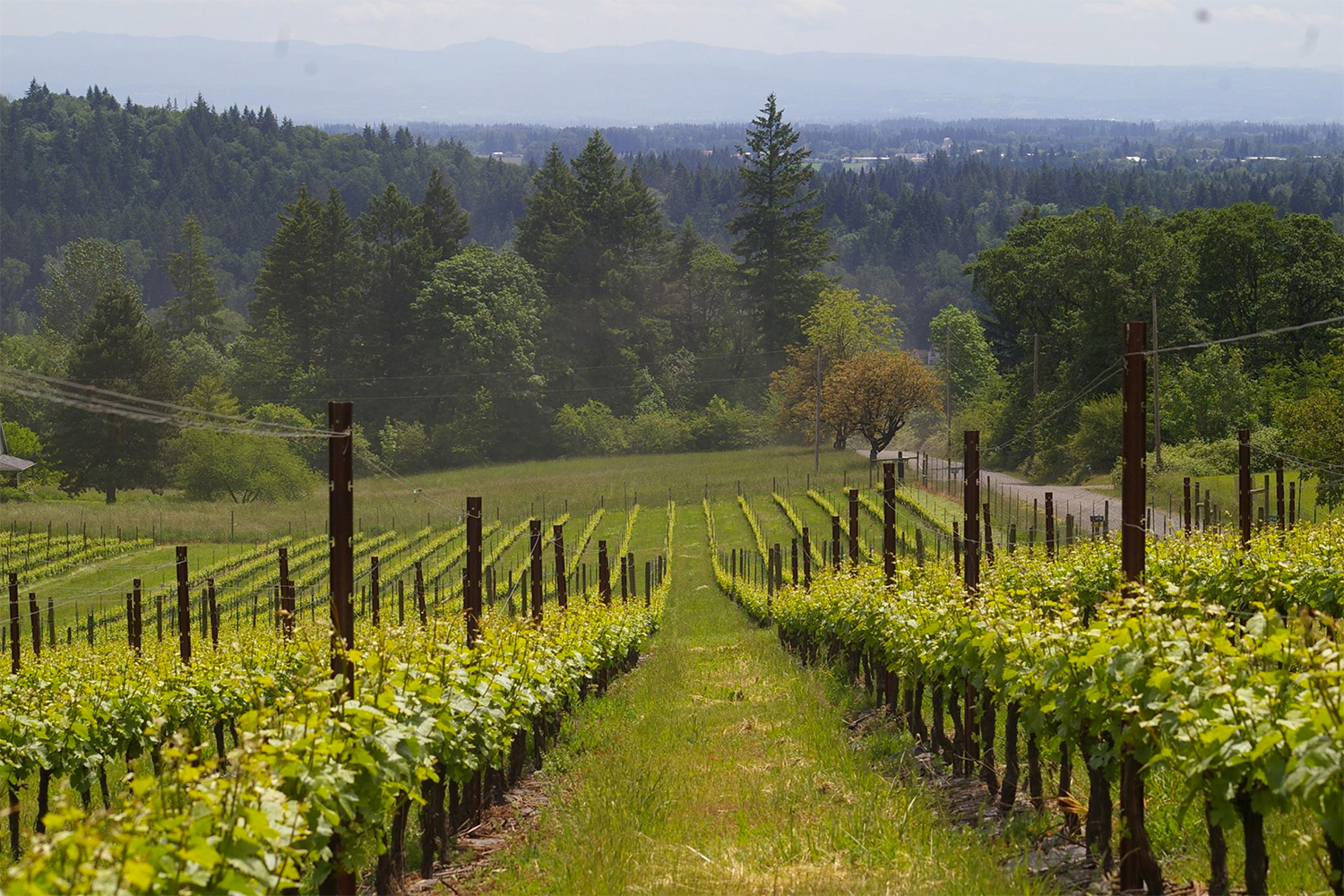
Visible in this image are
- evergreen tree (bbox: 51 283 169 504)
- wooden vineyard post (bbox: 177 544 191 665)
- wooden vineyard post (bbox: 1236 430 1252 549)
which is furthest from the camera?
evergreen tree (bbox: 51 283 169 504)

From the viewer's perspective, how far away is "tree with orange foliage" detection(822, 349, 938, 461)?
73562 millimetres

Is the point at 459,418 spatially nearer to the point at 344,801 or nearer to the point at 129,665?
the point at 129,665

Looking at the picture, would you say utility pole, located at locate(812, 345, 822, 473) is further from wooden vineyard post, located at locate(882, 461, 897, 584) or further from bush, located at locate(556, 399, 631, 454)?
wooden vineyard post, located at locate(882, 461, 897, 584)

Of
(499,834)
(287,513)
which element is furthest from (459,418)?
(499,834)

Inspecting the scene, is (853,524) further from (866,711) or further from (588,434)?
(588,434)

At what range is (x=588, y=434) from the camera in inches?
3597

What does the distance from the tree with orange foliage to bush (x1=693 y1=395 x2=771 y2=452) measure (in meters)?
15.1

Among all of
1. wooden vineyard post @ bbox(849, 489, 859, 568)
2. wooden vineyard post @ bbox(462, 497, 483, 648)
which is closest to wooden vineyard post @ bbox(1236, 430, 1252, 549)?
wooden vineyard post @ bbox(849, 489, 859, 568)

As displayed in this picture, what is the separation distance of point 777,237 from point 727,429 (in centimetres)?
1715

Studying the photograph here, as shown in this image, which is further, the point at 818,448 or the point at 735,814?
the point at 818,448

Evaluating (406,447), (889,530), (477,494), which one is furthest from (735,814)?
(406,447)

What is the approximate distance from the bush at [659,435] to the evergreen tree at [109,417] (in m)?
29.3

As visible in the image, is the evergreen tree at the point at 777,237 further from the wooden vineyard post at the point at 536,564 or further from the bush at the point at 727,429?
the wooden vineyard post at the point at 536,564

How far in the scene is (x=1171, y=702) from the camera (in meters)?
6.60
